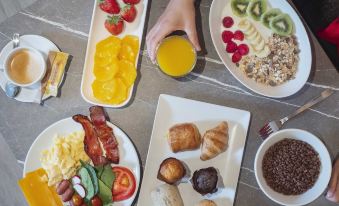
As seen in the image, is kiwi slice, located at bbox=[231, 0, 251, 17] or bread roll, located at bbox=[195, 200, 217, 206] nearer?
bread roll, located at bbox=[195, 200, 217, 206]

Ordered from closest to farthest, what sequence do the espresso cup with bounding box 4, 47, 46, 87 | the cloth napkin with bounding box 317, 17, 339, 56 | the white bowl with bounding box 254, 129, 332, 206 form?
the white bowl with bounding box 254, 129, 332, 206
the espresso cup with bounding box 4, 47, 46, 87
the cloth napkin with bounding box 317, 17, 339, 56

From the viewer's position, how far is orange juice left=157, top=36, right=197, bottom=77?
77.0 inches

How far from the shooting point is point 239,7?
2020mm

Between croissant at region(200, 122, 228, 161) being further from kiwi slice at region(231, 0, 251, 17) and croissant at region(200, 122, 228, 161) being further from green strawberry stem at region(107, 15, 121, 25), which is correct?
green strawberry stem at region(107, 15, 121, 25)

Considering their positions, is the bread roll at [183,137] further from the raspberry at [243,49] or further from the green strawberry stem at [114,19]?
the green strawberry stem at [114,19]

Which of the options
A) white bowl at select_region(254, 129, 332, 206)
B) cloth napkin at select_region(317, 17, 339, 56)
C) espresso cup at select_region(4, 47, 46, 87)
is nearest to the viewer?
white bowl at select_region(254, 129, 332, 206)

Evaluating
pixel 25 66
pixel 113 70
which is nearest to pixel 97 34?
pixel 113 70

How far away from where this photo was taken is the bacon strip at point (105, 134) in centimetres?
194

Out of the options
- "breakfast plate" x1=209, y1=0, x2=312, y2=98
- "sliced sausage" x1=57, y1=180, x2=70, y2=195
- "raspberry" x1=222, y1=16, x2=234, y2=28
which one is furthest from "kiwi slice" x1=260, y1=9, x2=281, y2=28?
"sliced sausage" x1=57, y1=180, x2=70, y2=195

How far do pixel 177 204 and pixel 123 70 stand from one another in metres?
0.60

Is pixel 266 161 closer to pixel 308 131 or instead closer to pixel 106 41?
pixel 308 131

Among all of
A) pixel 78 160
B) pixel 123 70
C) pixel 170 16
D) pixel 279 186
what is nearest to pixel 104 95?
pixel 123 70

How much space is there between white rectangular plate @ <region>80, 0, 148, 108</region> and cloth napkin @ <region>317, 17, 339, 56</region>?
34.3 inches

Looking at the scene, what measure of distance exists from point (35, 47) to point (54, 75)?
0.49 feet
